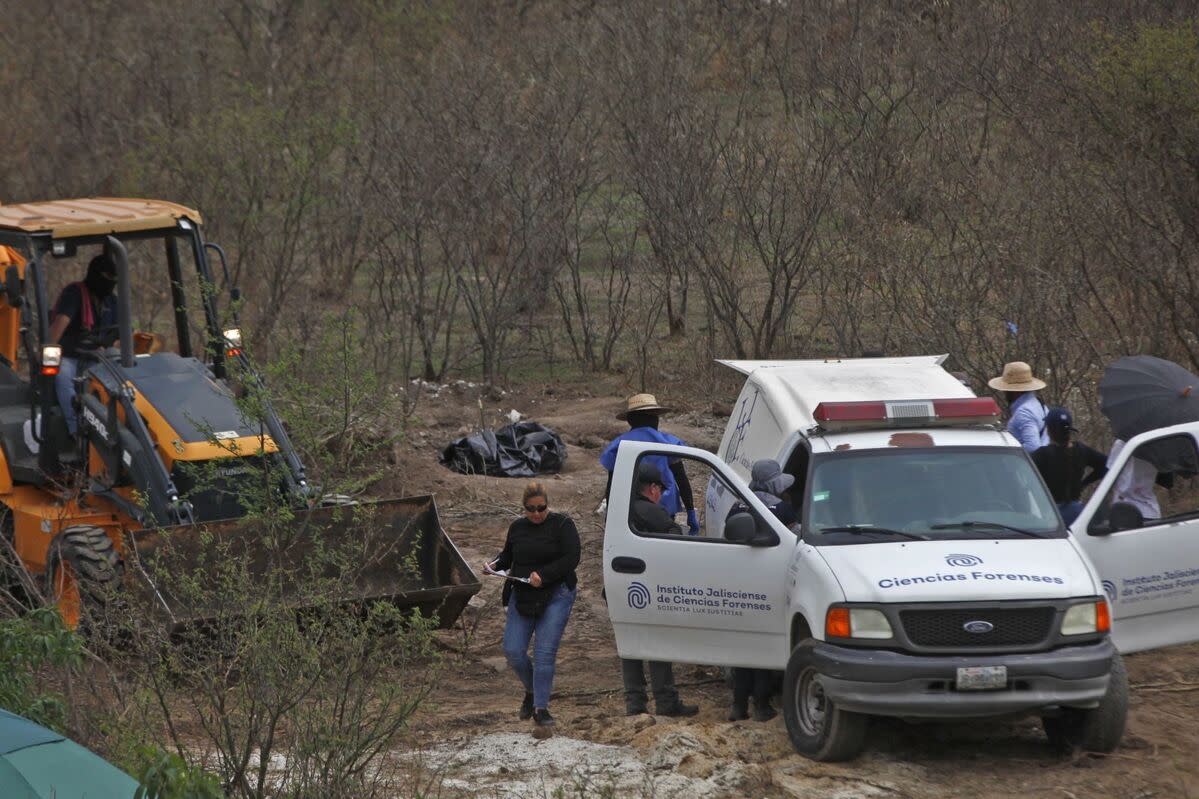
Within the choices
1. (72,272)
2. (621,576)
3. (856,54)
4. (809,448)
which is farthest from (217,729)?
(72,272)

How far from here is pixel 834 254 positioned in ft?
59.8

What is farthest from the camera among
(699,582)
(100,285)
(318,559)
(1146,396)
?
(100,285)

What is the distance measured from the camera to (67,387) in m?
10.7

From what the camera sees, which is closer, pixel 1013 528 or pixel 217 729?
pixel 217 729

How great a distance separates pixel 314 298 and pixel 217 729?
15384 mm

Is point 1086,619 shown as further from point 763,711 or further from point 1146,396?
point 1146,396

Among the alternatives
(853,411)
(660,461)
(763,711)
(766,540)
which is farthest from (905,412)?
(763,711)

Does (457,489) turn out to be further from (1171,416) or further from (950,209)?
(1171,416)

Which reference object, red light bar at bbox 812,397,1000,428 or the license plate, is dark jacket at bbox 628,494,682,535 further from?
the license plate

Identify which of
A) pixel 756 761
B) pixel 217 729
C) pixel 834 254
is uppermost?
pixel 834 254

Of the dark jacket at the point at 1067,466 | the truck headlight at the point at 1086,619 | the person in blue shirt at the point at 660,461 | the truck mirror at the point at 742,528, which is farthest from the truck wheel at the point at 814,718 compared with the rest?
the dark jacket at the point at 1067,466

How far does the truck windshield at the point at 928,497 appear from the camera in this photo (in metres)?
7.99

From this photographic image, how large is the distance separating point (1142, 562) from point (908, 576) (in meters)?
1.71

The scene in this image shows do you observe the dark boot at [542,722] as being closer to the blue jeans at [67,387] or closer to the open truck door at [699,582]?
the open truck door at [699,582]
